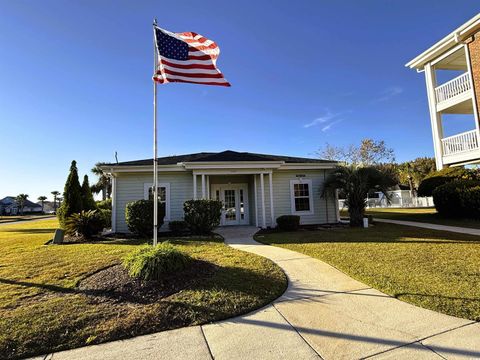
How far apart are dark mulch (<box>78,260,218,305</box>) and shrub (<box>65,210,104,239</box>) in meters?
6.71

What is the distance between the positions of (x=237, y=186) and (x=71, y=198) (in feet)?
28.0

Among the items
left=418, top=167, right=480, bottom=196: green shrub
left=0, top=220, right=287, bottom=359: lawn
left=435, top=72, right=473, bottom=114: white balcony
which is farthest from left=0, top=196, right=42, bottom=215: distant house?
left=435, top=72, right=473, bottom=114: white balcony

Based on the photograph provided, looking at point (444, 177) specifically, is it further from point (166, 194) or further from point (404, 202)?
point (404, 202)

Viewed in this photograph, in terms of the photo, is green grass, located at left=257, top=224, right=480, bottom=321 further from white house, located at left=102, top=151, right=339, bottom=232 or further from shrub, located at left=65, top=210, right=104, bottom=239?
shrub, located at left=65, top=210, right=104, bottom=239

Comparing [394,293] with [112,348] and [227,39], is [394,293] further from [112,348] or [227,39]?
[227,39]

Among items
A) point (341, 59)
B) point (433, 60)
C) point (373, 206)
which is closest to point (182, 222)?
point (341, 59)

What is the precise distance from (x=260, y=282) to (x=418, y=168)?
47.8 metres

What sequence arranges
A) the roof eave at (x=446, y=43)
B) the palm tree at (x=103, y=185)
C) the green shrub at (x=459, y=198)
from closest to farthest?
the green shrub at (x=459, y=198)
the roof eave at (x=446, y=43)
the palm tree at (x=103, y=185)

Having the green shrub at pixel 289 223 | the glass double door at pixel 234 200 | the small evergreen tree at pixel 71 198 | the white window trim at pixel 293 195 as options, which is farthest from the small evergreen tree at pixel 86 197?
the white window trim at pixel 293 195

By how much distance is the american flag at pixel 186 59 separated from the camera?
6105 millimetres

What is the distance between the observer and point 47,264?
6.48m

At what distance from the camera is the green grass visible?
398cm

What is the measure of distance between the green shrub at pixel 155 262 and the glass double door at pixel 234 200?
32.6 feet

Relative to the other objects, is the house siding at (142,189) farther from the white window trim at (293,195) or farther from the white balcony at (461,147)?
the white balcony at (461,147)
